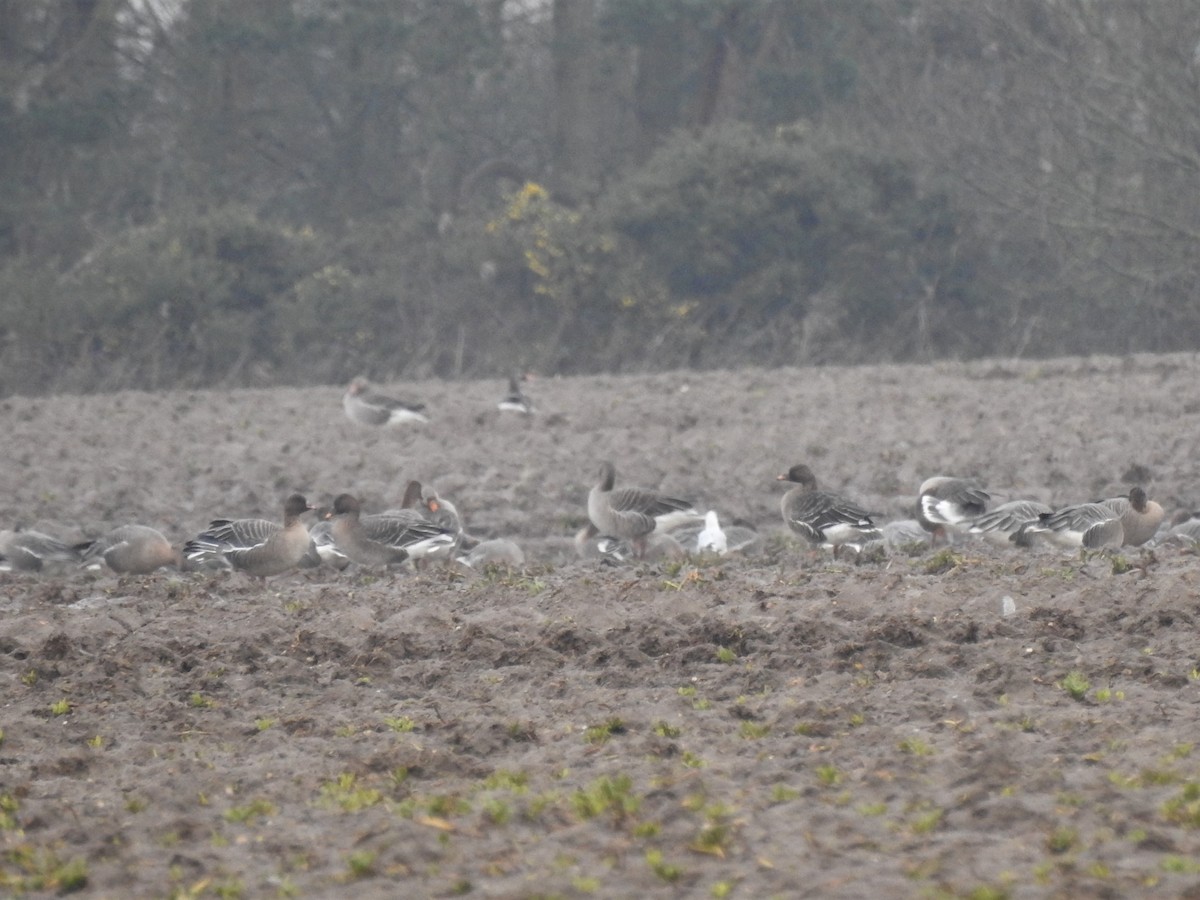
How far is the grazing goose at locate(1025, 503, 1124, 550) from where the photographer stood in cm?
1190

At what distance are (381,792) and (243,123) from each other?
117 ft

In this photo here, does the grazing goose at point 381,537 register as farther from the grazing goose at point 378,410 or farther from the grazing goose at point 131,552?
the grazing goose at point 378,410

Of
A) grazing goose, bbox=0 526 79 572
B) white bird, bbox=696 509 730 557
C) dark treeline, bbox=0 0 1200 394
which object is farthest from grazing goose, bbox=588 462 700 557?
dark treeline, bbox=0 0 1200 394

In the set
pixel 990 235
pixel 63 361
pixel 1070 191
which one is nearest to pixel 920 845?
pixel 1070 191

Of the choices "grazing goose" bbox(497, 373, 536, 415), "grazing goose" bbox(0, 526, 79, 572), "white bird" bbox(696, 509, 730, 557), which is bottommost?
"grazing goose" bbox(497, 373, 536, 415)

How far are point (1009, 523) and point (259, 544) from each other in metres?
5.42

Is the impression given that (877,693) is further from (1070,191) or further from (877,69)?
(877,69)

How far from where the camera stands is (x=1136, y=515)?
12312mm

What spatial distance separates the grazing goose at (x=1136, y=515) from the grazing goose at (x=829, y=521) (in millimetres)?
1757

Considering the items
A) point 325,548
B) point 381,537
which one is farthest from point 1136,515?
point 325,548

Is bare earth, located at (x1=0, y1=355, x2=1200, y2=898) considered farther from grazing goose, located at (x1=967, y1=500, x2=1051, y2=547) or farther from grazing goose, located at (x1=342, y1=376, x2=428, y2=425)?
grazing goose, located at (x1=342, y1=376, x2=428, y2=425)

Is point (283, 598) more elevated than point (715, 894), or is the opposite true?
point (715, 894)

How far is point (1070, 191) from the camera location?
97.0 feet

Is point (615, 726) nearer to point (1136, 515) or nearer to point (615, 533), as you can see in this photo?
point (1136, 515)
